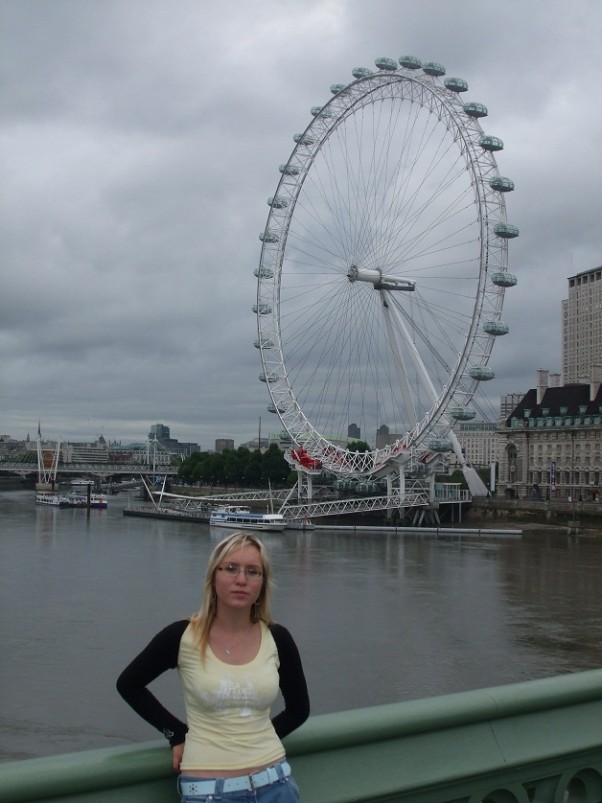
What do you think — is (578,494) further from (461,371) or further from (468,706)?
(468,706)

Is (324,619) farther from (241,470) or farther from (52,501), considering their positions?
(241,470)

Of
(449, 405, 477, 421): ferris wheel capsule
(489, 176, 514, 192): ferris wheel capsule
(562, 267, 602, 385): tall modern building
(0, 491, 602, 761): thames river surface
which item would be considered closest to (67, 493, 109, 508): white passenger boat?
(0, 491, 602, 761): thames river surface

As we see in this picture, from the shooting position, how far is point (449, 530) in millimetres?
36031

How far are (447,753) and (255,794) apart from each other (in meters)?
0.36

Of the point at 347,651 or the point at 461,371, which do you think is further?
the point at 461,371

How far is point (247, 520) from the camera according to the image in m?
37.9

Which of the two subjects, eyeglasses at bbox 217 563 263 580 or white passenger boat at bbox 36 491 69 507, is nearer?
eyeglasses at bbox 217 563 263 580

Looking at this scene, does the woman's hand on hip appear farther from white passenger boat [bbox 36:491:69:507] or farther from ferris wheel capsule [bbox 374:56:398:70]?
white passenger boat [bbox 36:491:69:507]

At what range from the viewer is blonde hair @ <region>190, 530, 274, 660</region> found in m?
1.76

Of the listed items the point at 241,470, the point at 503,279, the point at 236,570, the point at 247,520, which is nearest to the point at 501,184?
the point at 503,279

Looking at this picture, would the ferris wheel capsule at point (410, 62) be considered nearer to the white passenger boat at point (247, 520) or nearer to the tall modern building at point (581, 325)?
the white passenger boat at point (247, 520)

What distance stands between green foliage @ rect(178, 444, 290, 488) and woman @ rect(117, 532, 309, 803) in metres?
51.9

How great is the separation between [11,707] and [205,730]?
8.46 meters

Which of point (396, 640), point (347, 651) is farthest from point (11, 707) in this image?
point (396, 640)
